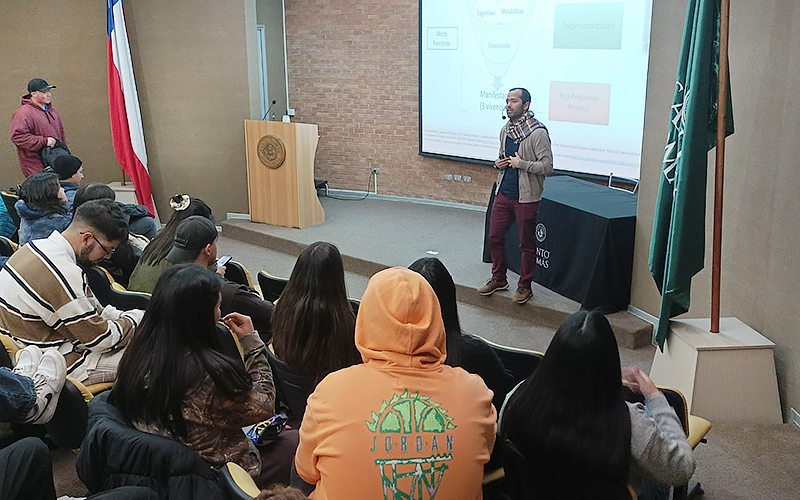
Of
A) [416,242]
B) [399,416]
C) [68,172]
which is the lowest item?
[416,242]

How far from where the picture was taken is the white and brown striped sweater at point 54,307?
8.32 ft

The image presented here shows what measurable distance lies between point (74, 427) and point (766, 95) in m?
3.47

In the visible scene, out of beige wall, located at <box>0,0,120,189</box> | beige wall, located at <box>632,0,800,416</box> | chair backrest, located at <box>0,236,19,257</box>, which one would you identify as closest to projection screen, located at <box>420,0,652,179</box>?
beige wall, located at <box>632,0,800,416</box>

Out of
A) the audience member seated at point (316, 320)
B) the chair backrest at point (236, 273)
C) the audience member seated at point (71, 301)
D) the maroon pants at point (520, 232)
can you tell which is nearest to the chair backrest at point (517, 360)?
the audience member seated at point (316, 320)

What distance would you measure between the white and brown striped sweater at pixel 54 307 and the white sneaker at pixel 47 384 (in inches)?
11.0

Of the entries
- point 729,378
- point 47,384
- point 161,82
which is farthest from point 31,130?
point 729,378

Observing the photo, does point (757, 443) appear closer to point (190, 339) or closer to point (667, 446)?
point (667, 446)

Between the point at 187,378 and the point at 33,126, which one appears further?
the point at 33,126

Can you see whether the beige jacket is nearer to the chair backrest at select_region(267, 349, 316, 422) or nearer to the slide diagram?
the chair backrest at select_region(267, 349, 316, 422)

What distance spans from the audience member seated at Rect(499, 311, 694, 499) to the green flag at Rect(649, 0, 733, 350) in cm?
155

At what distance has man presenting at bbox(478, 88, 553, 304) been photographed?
458 cm

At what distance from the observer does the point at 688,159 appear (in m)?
3.10

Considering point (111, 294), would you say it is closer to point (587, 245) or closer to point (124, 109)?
point (587, 245)

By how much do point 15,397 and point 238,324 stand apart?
0.77 m
